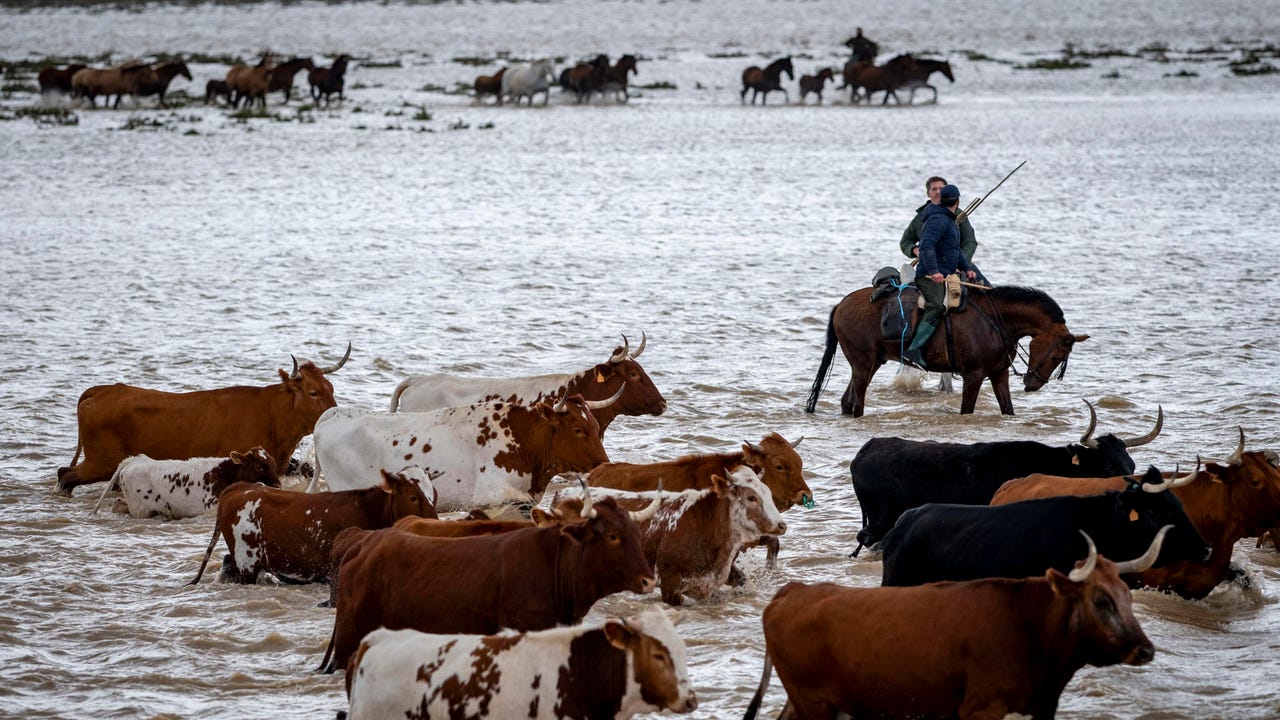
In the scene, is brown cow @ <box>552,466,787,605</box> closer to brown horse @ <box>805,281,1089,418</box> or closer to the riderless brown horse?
brown horse @ <box>805,281,1089,418</box>

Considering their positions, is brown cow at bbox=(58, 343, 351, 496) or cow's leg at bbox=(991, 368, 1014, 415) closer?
brown cow at bbox=(58, 343, 351, 496)

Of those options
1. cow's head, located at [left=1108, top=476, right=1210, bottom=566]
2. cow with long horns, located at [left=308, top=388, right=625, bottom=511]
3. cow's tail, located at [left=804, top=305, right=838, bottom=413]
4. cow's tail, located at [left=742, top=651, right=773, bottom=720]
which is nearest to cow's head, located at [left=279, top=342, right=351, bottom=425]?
cow with long horns, located at [left=308, top=388, right=625, bottom=511]

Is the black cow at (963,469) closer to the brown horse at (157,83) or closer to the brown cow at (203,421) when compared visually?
the brown cow at (203,421)

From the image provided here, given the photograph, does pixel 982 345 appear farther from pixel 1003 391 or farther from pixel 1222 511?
pixel 1222 511

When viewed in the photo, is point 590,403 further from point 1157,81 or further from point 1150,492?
point 1157,81

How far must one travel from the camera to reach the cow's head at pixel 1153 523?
22.6 ft

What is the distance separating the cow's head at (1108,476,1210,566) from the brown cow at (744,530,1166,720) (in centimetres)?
104

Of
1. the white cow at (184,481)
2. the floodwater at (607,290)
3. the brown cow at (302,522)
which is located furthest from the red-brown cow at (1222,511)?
the white cow at (184,481)

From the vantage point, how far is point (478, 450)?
9.26 meters

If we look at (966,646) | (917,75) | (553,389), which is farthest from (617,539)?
(917,75)

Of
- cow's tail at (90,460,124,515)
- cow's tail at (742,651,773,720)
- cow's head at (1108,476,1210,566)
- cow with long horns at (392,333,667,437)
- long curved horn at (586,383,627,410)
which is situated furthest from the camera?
cow with long horns at (392,333,667,437)

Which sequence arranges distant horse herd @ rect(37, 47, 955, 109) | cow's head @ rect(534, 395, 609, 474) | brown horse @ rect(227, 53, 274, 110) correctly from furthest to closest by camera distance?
1. distant horse herd @ rect(37, 47, 955, 109)
2. brown horse @ rect(227, 53, 274, 110)
3. cow's head @ rect(534, 395, 609, 474)

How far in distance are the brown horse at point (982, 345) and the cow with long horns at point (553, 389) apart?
2331 millimetres

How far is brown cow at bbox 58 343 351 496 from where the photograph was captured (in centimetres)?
1027
